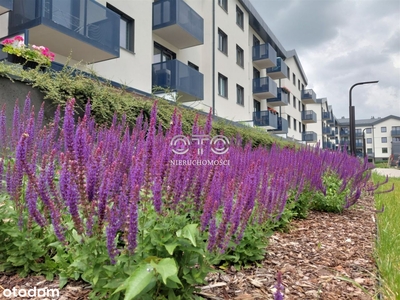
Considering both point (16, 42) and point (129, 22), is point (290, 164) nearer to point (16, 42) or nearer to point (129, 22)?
point (16, 42)

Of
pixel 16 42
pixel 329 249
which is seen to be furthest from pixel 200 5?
pixel 329 249

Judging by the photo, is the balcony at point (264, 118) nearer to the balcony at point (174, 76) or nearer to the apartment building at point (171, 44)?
the apartment building at point (171, 44)

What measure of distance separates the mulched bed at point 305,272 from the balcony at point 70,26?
691 centimetres

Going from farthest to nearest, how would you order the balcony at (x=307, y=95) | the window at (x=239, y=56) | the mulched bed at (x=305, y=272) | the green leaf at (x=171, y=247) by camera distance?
the balcony at (x=307, y=95)
the window at (x=239, y=56)
the mulched bed at (x=305, y=272)
the green leaf at (x=171, y=247)

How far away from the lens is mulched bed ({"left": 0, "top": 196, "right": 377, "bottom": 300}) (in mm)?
1927

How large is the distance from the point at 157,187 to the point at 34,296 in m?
1.10

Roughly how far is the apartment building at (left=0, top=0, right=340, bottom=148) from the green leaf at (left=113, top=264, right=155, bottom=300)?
5357 mm

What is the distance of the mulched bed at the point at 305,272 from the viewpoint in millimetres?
1927

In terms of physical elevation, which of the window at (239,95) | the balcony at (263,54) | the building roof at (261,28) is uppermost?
the building roof at (261,28)

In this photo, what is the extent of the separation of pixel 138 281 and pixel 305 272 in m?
1.71

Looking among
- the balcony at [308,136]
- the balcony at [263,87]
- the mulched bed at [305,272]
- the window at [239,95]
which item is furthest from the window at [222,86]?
the balcony at [308,136]

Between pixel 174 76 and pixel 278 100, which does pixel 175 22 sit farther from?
pixel 278 100

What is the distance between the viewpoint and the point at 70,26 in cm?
789

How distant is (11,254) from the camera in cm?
193
